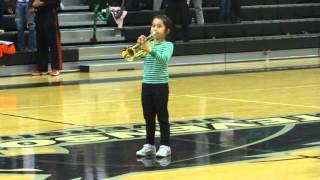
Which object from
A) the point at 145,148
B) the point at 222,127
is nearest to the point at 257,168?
the point at 145,148

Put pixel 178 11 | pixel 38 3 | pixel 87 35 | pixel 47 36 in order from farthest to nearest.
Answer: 1. pixel 87 35
2. pixel 178 11
3. pixel 47 36
4. pixel 38 3

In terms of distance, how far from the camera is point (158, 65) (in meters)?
7.48

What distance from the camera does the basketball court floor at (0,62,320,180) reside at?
6.77 m

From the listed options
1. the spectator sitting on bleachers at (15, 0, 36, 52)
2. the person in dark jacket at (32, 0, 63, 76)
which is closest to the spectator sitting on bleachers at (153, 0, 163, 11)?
the spectator sitting on bleachers at (15, 0, 36, 52)

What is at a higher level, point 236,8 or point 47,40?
point 236,8

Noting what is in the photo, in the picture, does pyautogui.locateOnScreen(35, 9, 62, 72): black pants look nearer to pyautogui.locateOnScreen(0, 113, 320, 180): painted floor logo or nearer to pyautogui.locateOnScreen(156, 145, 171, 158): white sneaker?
pyautogui.locateOnScreen(0, 113, 320, 180): painted floor logo

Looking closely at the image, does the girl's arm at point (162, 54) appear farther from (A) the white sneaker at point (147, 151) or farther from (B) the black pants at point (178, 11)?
(B) the black pants at point (178, 11)

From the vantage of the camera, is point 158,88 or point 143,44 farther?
point 158,88

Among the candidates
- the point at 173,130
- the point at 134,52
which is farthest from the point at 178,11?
the point at 134,52

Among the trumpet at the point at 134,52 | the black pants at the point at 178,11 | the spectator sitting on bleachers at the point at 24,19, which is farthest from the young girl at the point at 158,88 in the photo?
the black pants at the point at 178,11

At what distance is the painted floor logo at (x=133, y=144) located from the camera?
22.9 ft

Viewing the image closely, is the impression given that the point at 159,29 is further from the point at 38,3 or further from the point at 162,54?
the point at 38,3

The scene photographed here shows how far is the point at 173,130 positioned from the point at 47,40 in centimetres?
823

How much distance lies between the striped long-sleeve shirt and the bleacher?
1017 cm
